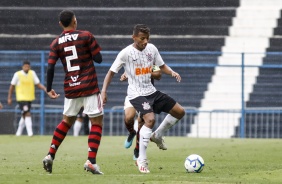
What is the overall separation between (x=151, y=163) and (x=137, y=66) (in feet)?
6.26

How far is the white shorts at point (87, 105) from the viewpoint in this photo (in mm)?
11375

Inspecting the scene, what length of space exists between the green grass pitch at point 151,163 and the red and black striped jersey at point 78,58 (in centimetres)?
107

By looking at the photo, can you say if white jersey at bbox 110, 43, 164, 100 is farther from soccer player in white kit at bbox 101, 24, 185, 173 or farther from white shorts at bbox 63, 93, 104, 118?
white shorts at bbox 63, 93, 104, 118

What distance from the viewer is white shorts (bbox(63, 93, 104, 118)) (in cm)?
1138

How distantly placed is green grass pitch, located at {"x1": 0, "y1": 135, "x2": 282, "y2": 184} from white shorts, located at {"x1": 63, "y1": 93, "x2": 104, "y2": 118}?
0.76 metres

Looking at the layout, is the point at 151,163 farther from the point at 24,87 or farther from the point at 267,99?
the point at 267,99

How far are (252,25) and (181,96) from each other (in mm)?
4297

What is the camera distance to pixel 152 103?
1261cm

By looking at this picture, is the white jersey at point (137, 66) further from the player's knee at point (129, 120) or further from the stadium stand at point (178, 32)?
the stadium stand at point (178, 32)

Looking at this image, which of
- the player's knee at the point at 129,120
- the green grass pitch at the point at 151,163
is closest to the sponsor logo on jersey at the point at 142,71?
the green grass pitch at the point at 151,163

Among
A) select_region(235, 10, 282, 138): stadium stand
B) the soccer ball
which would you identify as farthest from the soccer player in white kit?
select_region(235, 10, 282, 138): stadium stand

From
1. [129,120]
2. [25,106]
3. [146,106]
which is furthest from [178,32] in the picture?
[146,106]

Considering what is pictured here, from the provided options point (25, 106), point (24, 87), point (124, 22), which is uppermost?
point (124, 22)

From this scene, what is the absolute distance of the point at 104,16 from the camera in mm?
30859
